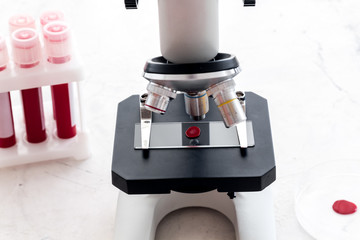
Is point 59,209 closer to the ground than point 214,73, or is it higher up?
closer to the ground

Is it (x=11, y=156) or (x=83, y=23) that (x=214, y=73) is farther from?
(x=83, y=23)

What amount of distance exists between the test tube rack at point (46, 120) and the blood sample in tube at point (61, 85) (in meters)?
0.01

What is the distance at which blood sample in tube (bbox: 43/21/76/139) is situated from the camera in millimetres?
1402

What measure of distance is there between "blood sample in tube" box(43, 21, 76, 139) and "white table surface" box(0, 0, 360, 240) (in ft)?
0.26

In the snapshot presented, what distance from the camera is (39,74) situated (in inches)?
55.8

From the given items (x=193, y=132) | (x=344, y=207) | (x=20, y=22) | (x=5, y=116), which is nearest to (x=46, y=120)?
(x=5, y=116)

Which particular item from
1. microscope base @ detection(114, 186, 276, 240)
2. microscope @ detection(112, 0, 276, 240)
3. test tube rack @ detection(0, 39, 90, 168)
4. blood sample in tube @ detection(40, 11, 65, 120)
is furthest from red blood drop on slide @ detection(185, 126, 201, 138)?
blood sample in tube @ detection(40, 11, 65, 120)

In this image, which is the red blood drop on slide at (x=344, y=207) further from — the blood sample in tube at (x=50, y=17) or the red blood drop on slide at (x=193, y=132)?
Result: the blood sample in tube at (x=50, y=17)

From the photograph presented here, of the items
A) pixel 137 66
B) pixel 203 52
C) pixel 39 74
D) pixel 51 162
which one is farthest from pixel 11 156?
pixel 203 52

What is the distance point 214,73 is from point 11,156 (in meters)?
0.55

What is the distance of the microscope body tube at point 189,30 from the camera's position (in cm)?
115

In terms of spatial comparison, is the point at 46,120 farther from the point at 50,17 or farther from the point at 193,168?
the point at 193,168

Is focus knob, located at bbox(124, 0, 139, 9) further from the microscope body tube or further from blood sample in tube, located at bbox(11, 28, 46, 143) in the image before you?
blood sample in tube, located at bbox(11, 28, 46, 143)

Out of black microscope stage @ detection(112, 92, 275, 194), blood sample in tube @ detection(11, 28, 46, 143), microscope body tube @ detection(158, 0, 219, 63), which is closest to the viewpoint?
microscope body tube @ detection(158, 0, 219, 63)
